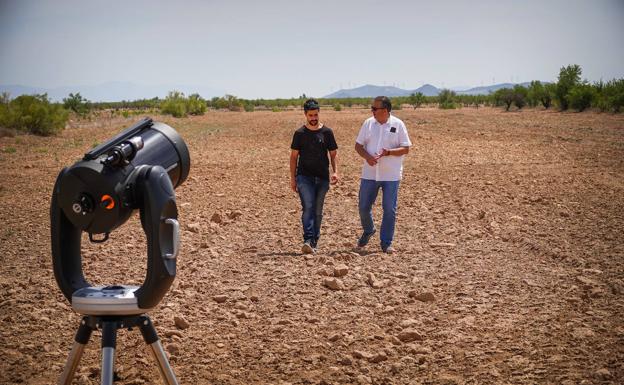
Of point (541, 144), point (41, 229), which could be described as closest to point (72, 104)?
point (541, 144)

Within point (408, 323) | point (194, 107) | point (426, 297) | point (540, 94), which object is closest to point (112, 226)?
point (408, 323)

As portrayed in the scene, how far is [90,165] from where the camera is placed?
261 cm

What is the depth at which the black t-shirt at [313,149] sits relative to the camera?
679cm

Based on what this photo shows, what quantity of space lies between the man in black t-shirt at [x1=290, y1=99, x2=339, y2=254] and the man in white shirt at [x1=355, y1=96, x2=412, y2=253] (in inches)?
15.7

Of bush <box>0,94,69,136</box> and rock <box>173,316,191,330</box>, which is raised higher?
bush <box>0,94,69,136</box>

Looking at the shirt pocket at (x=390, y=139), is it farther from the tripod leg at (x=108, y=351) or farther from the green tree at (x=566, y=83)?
the green tree at (x=566, y=83)

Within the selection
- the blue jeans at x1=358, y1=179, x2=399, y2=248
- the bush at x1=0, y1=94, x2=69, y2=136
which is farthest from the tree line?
the blue jeans at x1=358, y1=179, x2=399, y2=248

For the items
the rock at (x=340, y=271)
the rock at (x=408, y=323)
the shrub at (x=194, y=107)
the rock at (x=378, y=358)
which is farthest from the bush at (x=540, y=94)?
the rock at (x=378, y=358)

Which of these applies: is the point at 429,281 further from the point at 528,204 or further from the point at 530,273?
the point at 528,204

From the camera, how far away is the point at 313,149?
6.79m

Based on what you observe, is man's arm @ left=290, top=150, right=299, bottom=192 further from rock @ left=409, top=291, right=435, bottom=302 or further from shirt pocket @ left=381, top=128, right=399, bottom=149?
rock @ left=409, top=291, right=435, bottom=302

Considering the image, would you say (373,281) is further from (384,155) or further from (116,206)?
(116,206)

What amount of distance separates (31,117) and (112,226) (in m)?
24.3

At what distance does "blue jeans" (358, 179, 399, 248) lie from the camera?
264 inches
